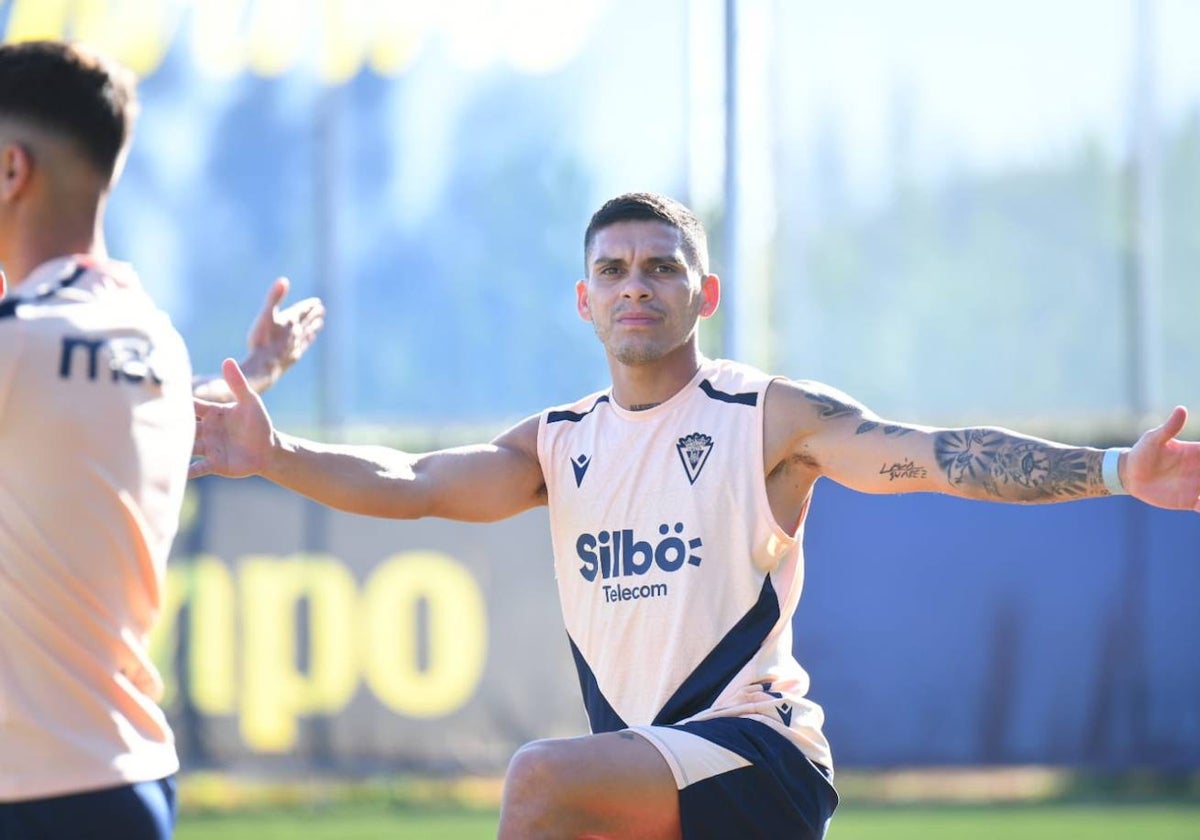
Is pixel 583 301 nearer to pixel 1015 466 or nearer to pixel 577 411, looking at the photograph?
pixel 577 411

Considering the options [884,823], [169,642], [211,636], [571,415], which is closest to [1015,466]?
[571,415]

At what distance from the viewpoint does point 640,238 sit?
4910mm

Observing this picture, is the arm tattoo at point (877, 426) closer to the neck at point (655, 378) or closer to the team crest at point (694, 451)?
the team crest at point (694, 451)

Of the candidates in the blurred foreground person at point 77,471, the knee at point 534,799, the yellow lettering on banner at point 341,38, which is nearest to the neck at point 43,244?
the blurred foreground person at point 77,471

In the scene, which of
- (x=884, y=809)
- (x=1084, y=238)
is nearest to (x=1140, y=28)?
(x=1084, y=238)

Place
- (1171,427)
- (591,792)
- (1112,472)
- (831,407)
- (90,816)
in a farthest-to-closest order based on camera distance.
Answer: (831,407) < (591,792) < (1112,472) < (1171,427) < (90,816)

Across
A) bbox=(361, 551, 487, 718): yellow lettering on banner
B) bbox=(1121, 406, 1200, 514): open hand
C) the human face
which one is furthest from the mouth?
bbox=(361, 551, 487, 718): yellow lettering on banner

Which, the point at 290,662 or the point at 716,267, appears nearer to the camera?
the point at 290,662

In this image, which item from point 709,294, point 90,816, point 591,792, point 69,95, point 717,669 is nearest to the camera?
point 90,816

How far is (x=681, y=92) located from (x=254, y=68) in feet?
8.55

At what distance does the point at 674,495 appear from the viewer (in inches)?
187

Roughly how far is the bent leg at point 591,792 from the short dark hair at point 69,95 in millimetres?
1813

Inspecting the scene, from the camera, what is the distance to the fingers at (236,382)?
4.40m

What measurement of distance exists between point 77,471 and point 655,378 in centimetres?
222
